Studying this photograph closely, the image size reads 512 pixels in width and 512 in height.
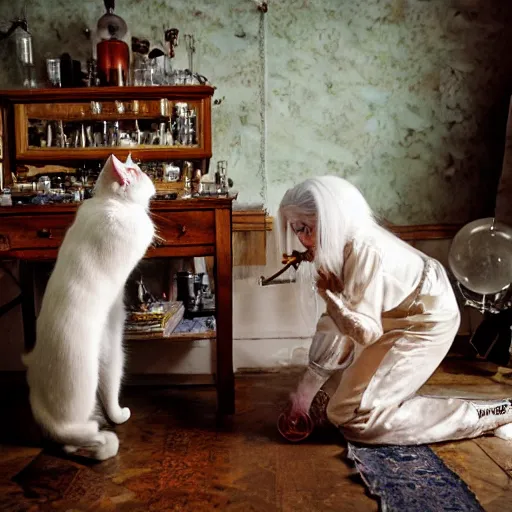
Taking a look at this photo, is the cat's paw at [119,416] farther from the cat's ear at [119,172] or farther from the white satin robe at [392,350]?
the cat's ear at [119,172]

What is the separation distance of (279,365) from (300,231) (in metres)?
1.27

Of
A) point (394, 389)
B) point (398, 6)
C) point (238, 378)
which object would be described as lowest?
point (238, 378)

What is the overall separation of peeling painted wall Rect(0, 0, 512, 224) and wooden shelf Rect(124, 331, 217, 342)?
0.92 meters

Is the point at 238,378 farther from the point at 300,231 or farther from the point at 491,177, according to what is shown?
the point at 491,177

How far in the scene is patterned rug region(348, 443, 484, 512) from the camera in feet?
6.28

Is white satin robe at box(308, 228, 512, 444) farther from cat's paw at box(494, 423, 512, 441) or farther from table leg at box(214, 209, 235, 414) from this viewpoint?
table leg at box(214, 209, 235, 414)

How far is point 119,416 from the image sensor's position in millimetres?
2561

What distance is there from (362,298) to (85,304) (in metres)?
1.03

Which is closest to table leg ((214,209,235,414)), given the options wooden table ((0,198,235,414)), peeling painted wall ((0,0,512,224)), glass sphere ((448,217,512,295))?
wooden table ((0,198,235,414))

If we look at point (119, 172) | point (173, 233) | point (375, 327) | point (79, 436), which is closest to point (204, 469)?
point (79, 436)

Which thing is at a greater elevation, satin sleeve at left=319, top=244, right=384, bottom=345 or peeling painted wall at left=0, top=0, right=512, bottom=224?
peeling painted wall at left=0, top=0, right=512, bottom=224

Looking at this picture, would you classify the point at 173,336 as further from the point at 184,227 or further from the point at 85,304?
the point at 85,304

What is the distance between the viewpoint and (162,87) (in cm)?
305

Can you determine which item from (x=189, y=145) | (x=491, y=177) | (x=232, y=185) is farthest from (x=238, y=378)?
(x=491, y=177)
